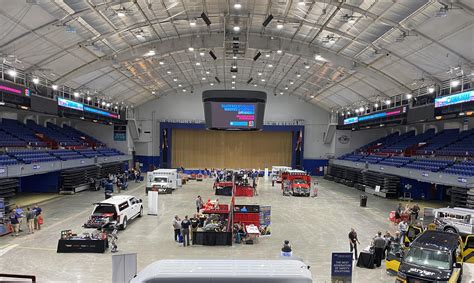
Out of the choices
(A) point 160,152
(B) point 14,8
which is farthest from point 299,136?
(B) point 14,8

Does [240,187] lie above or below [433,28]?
below

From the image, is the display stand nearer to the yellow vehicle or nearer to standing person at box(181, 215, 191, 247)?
standing person at box(181, 215, 191, 247)

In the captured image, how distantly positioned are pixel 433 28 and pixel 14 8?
23022 mm

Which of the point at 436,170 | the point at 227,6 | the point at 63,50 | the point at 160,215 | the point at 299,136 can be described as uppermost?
the point at 227,6

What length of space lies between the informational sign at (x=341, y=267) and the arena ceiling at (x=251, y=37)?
42.8 ft

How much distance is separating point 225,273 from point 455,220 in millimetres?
15688

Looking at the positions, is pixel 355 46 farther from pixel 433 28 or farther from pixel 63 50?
pixel 63 50

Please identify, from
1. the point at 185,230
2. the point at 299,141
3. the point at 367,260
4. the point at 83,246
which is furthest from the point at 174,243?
the point at 299,141

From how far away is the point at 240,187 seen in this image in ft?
99.5

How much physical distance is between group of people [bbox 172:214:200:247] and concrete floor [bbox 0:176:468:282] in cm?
43

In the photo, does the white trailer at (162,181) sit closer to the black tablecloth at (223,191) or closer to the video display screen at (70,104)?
the black tablecloth at (223,191)

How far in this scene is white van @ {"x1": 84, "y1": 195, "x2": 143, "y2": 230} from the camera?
15.8m

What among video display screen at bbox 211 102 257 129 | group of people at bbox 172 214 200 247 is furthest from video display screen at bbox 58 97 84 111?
group of people at bbox 172 214 200 247

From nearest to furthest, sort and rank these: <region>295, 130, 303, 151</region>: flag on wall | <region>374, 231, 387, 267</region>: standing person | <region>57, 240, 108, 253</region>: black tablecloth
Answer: <region>374, 231, 387, 267</region>: standing person < <region>57, 240, 108, 253</region>: black tablecloth < <region>295, 130, 303, 151</region>: flag on wall
